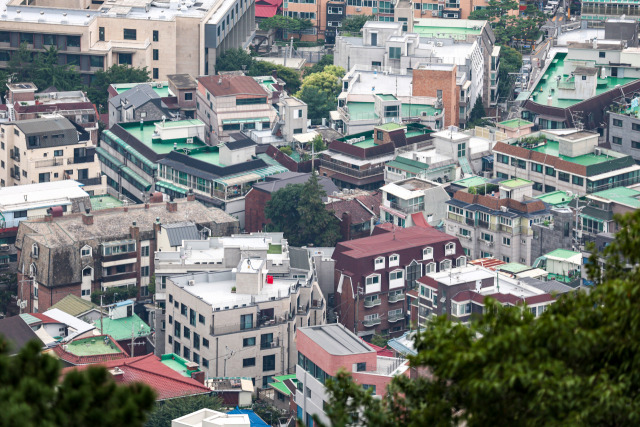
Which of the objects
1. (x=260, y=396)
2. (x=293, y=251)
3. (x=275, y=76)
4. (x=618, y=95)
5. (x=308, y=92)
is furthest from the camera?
(x=275, y=76)

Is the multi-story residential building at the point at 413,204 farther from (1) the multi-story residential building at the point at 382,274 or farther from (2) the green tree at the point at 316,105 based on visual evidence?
(2) the green tree at the point at 316,105

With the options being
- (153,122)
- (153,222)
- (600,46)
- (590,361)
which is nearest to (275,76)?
(153,122)

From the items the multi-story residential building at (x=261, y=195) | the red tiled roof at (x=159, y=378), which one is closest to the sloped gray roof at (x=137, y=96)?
the multi-story residential building at (x=261, y=195)

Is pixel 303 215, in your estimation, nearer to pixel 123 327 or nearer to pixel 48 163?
pixel 123 327

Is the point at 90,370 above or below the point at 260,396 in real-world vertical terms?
above

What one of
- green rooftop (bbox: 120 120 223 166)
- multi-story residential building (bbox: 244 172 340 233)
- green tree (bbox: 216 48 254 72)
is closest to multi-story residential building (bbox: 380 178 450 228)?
multi-story residential building (bbox: 244 172 340 233)

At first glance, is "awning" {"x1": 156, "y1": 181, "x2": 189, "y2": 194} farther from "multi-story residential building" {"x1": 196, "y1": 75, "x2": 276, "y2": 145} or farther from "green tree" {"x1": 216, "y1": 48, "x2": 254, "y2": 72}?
"green tree" {"x1": 216, "y1": 48, "x2": 254, "y2": 72}

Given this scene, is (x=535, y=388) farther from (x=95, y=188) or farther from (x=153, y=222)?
(x=95, y=188)

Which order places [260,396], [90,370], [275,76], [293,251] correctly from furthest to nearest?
[275,76] < [293,251] < [260,396] < [90,370]

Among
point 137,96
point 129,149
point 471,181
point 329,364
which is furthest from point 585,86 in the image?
point 329,364

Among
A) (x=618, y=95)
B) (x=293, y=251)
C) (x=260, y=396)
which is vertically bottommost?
(x=260, y=396)
